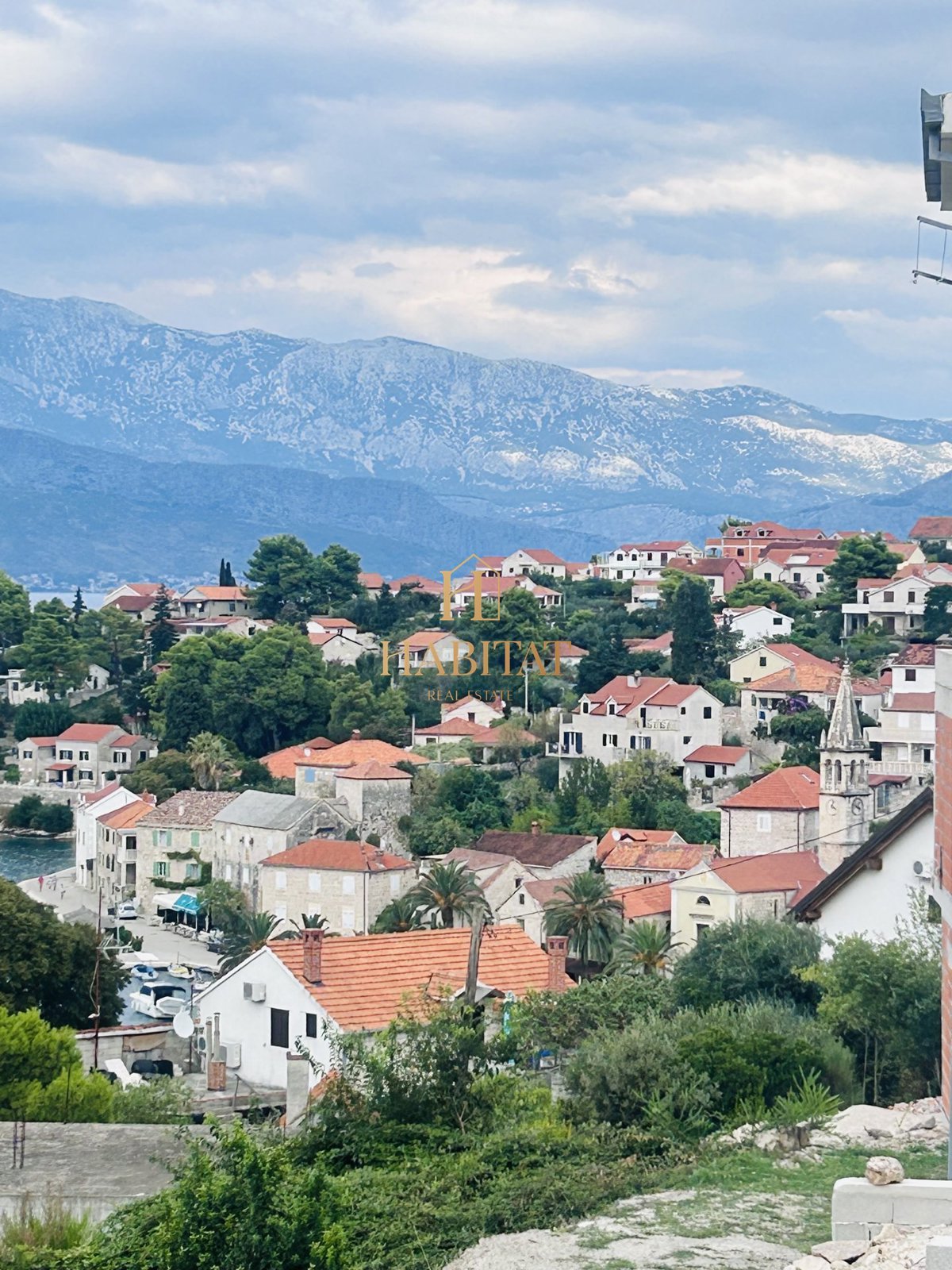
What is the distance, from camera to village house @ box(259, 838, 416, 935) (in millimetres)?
51406

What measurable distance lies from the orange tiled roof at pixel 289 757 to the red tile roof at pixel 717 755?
1340cm

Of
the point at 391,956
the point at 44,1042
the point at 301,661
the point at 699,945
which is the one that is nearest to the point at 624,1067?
the point at 44,1042

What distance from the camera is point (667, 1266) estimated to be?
1130 centimetres

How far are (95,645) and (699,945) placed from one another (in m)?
Answer: 67.9

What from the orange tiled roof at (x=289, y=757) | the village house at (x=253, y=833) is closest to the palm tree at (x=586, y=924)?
the village house at (x=253, y=833)

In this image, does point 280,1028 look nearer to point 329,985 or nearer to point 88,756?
point 329,985

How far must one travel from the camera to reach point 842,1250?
9.47 m

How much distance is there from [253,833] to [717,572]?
38.4 meters

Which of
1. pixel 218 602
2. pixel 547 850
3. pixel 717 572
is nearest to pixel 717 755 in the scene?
pixel 547 850

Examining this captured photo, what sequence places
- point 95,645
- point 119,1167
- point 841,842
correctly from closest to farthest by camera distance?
point 119,1167 → point 841,842 → point 95,645

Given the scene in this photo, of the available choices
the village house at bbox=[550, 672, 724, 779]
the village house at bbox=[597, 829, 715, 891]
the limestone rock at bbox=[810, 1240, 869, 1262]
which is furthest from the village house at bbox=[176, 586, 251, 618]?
the limestone rock at bbox=[810, 1240, 869, 1262]

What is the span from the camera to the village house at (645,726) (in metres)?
62.3

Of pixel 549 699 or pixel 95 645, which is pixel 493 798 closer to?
pixel 549 699

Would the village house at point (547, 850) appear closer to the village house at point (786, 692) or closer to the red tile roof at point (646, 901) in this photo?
the red tile roof at point (646, 901)
